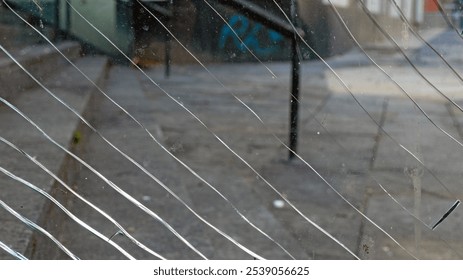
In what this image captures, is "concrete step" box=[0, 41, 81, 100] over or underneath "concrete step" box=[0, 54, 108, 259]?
over

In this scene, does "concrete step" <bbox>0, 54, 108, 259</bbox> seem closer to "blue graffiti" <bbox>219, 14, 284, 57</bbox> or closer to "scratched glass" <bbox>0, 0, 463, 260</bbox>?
"scratched glass" <bbox>0, 0, 463, 260</bbox>

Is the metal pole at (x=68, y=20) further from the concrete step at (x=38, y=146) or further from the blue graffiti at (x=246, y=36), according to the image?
the blue graffiti at (x=246, y=36)

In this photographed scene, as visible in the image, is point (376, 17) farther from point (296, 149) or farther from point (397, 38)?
point (296, 149)

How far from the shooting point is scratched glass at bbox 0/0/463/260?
37.0 inches

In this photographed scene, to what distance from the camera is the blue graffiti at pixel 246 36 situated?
3.16 ft

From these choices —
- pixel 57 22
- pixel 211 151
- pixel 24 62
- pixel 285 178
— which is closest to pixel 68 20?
pixel 57 22

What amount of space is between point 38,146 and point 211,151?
2.31ft

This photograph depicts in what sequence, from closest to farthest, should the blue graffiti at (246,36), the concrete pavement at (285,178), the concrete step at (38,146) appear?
1. the concrete step at (38,146)
2. the blue graffiti at (246,36)
3. the concrete pavement at (285,178)

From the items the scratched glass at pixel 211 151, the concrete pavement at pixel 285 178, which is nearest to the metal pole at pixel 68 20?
the scratched glass at pixel 211 151

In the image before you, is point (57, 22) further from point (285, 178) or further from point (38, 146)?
point (285, 178)

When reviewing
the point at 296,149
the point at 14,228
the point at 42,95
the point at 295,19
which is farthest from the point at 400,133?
the point at 14,228

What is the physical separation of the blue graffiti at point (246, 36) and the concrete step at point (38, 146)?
16 cm

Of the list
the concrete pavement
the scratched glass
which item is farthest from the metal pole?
→ the concrete pavement
